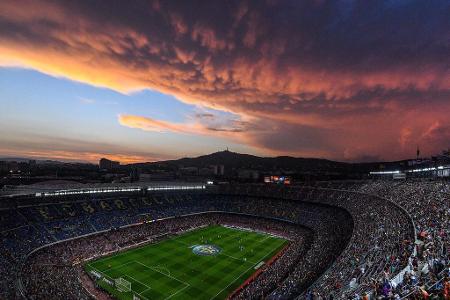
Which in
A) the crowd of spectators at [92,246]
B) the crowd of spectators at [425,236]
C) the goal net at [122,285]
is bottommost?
the goal net at [122,285]

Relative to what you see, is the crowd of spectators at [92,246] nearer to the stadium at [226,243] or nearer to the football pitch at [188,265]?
the stadium at [226,243]

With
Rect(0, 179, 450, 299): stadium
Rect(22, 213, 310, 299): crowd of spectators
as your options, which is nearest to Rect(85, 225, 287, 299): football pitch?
Rect(0, 179, 450, 299): stadium

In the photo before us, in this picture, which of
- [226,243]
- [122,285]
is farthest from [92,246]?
[226,243]

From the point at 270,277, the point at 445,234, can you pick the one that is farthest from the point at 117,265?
the point at 445,234

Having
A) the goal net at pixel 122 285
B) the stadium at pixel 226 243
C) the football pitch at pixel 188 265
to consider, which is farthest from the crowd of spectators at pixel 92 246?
the goal net at pixel 122 285

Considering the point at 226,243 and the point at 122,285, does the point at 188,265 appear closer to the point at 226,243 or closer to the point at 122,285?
the point at 122,285
